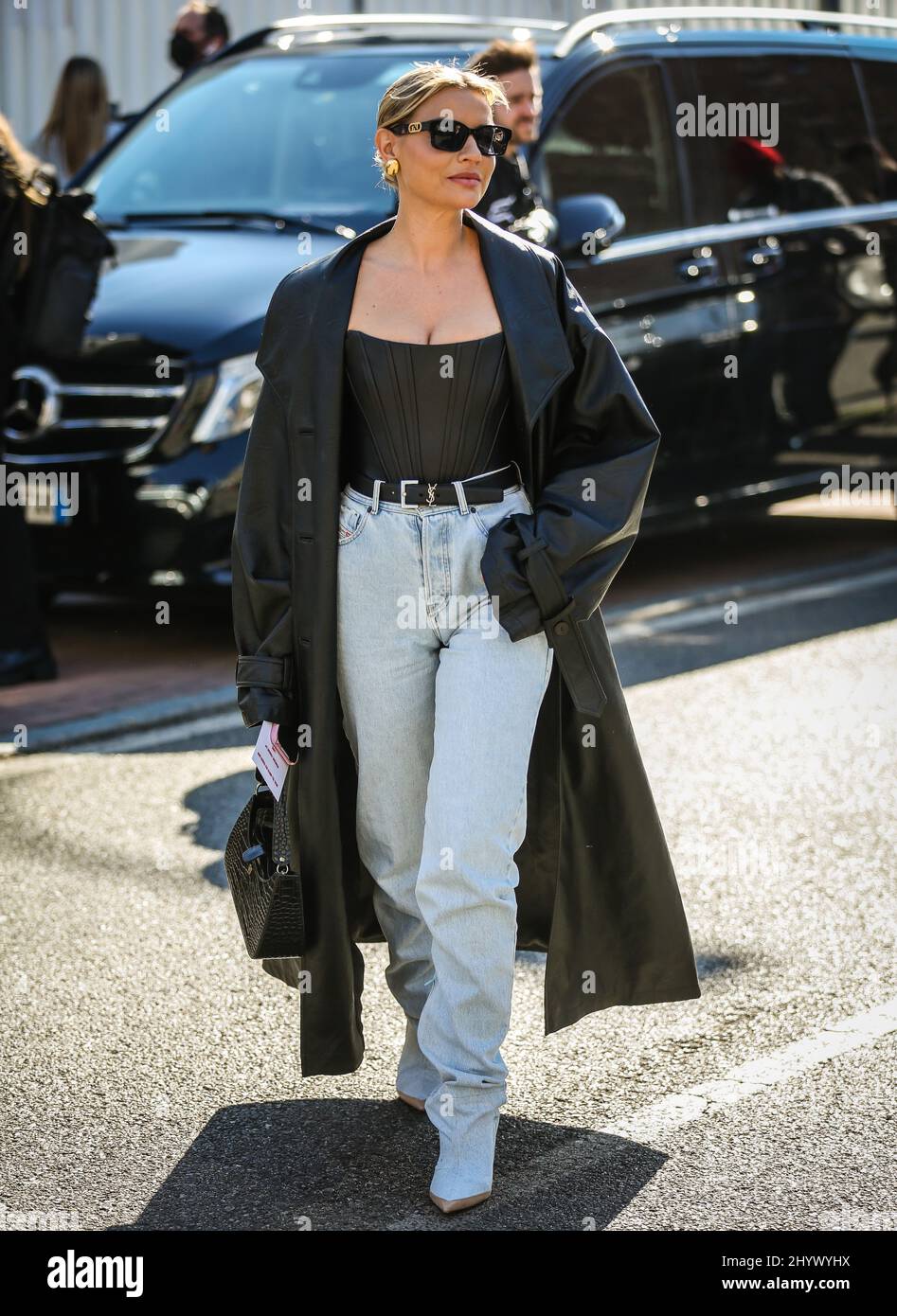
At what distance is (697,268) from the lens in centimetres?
799

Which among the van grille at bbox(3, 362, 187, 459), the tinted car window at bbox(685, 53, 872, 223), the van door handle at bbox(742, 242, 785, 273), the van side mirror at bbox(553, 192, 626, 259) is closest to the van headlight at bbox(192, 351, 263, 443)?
the van grille at bbox(3, 362, 187, 459)

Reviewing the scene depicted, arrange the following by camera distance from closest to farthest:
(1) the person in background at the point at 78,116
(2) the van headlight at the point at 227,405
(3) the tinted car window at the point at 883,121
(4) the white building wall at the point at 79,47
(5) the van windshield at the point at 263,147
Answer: (2) the van headlight at the point at 227,405 < (5) the van windshield at the point at 263,147 < (3) the tinted car window at the point at 883,121 < (1) the person in background at the point at 78,116 < (4) the white building wall at the point at 79,47

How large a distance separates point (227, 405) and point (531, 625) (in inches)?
144

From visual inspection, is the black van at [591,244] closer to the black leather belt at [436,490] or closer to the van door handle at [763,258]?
the van door handle at [763,258]

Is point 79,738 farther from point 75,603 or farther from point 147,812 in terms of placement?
point 75,603

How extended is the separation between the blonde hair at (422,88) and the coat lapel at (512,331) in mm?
260

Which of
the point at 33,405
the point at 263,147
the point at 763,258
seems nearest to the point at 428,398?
the point at 33,405

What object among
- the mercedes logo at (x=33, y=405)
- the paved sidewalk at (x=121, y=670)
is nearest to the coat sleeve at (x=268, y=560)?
the paved sidewalk at (x=121, y=670)

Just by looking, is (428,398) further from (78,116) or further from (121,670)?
(78,116)

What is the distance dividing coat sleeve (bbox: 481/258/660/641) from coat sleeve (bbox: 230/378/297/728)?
41cm

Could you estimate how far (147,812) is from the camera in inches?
216

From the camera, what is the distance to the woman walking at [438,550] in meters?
3.29

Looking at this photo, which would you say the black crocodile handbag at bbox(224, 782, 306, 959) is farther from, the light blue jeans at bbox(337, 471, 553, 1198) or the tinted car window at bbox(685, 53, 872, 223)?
the tinted car window at bbox(685, 53, 872, 223)
